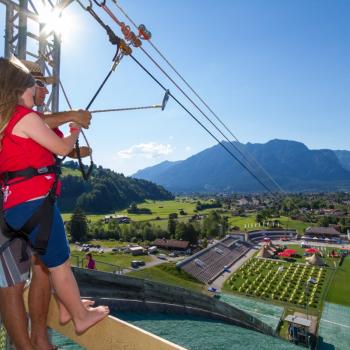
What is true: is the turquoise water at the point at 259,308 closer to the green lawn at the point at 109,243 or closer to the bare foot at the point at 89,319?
the green lawn at the point at 109,243

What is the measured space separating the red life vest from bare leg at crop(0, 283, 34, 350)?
0.63 metres

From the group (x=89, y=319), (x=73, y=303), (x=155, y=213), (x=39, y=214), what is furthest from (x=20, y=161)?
(x=155, y=213)

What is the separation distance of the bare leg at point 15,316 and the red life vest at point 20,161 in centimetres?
63

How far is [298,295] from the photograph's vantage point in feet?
127

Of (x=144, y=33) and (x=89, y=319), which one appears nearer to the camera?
(x=89, y=319)

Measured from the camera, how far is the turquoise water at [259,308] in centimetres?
3066

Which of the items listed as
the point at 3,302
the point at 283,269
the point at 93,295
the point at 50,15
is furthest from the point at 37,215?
the point at 283,269

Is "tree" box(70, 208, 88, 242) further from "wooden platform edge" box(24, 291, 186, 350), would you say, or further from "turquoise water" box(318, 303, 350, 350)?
"wooden platform edge" box(24, 291, 186, 350)

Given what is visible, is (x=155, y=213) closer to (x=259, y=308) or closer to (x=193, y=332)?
(x=259, y=308)

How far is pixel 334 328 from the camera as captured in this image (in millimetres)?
30328

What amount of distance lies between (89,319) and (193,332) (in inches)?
289

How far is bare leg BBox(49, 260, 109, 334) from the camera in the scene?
202 centimetres

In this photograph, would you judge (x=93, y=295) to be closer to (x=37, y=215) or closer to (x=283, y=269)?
(x=37, y=215)

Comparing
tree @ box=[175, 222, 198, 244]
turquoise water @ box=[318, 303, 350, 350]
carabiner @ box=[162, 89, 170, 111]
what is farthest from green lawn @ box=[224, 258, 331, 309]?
carabiner @ box=[162, 89, 170, 111]
